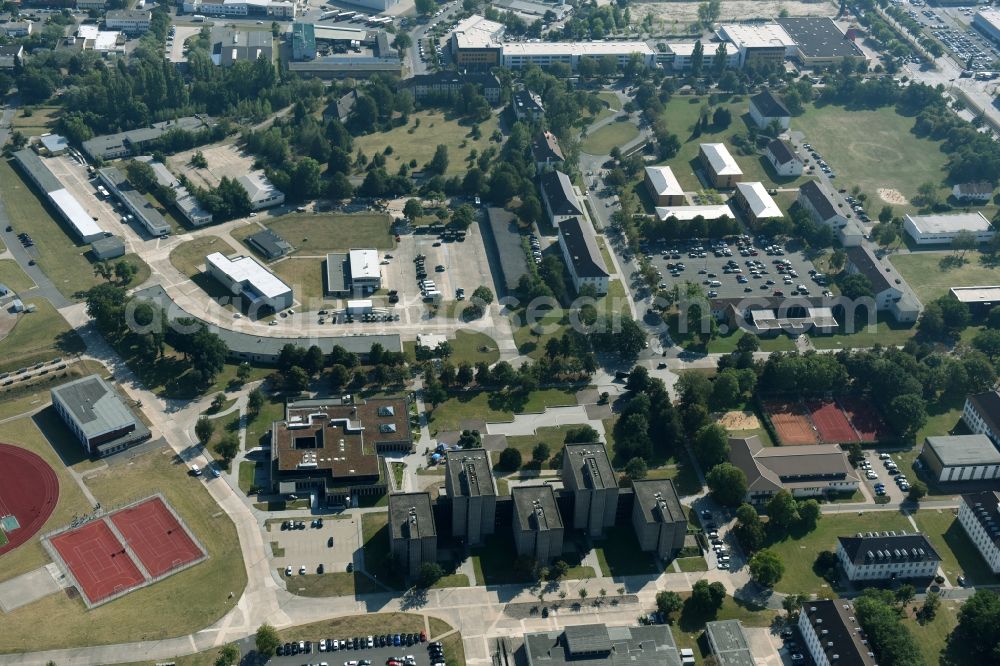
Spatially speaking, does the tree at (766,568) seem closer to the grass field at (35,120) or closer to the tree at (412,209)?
the tree at (412,209)

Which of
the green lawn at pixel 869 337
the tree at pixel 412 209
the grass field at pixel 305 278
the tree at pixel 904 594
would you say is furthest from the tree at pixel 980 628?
the tree at pixel 412 209

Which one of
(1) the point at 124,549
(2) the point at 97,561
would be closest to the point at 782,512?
(1) the point at 124,549

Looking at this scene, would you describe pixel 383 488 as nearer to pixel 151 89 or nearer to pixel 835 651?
pixel 835 651

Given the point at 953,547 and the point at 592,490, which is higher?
the point at 592,490


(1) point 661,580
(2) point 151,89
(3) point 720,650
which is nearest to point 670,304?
(1) point 661,580

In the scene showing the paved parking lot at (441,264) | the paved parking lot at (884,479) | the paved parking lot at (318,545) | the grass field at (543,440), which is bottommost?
the paved parking lot at (318,545)

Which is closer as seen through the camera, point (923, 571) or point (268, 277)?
point (923, 571)

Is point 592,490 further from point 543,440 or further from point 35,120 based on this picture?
point 35,120
